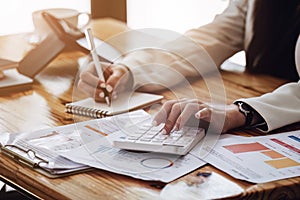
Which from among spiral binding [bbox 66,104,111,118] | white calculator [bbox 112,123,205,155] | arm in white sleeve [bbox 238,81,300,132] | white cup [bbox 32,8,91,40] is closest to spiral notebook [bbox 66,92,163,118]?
spiral binding [bbox 66,104,111,118]

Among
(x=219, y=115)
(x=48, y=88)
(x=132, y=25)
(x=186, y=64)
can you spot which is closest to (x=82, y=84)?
(x=48, y=88)

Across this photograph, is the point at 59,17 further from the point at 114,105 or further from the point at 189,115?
the point at 189,115

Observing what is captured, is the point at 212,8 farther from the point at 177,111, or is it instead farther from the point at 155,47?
the point at 177,111

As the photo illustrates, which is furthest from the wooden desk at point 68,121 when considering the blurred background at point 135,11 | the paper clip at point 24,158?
the blurred background at point 135,11

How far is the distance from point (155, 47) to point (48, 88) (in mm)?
318

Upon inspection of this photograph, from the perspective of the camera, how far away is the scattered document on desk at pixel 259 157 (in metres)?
1.17

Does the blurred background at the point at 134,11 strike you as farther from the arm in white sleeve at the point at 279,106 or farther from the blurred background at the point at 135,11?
the arm in white sleeve at the point at 279,106

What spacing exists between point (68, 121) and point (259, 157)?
48 centimetres

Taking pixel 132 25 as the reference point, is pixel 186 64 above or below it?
above

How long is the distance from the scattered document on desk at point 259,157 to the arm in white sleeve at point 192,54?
16.1 inches

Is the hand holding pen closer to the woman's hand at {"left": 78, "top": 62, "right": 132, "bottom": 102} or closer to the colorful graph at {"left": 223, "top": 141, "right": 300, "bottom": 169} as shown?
the woman's hand at {"left": 78, "top": 62, "right": 132, "bottom": 102}

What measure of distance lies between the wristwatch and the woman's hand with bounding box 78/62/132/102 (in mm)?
339

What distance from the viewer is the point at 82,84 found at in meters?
1.65

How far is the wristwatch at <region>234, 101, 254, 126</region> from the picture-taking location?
55.8 inches
